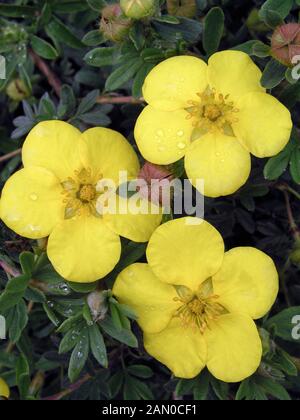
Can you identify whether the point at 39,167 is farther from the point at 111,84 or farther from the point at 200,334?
the point at 200,334

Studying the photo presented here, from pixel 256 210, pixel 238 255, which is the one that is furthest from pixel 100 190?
pixel 256 210

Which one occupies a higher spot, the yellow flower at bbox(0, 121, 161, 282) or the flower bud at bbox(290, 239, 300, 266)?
the yellow flower at bbox(0, 121, 161, 282)

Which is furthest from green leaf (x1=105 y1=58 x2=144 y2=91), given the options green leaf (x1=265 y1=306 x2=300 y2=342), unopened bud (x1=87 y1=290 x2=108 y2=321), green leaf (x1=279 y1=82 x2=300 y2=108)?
green leaf (x1=265 y1=306 x2=300 y2=342)

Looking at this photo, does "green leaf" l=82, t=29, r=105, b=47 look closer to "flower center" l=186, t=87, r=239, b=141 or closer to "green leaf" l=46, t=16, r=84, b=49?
"green leaf" l=46, t=16, r=84, b=49

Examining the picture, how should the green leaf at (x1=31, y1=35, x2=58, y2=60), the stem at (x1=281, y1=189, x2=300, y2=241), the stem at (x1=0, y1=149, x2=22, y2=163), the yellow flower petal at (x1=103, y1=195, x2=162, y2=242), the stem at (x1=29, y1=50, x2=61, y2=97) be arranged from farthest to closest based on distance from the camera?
the stem at (x1=29, y1=50, x2=61, y2=97)
the stem at (x1=0, y1=149, x2=22, y2=163)
the green leaf at (x1=31, y1=35, x2=58, y2=60)
the stem at (x1=281, y1=189, x2=300, y2=241)
the yellow flower petal at (x1=103, y1=195, x2=162, y2=242)

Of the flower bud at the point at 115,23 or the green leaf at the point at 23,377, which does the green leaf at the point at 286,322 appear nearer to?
the green leaf at the point at 23,377

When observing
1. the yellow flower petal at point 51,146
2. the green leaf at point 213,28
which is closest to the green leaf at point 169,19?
the green leaf at point 213,28

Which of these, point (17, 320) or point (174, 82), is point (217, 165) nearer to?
point (174, 82)
